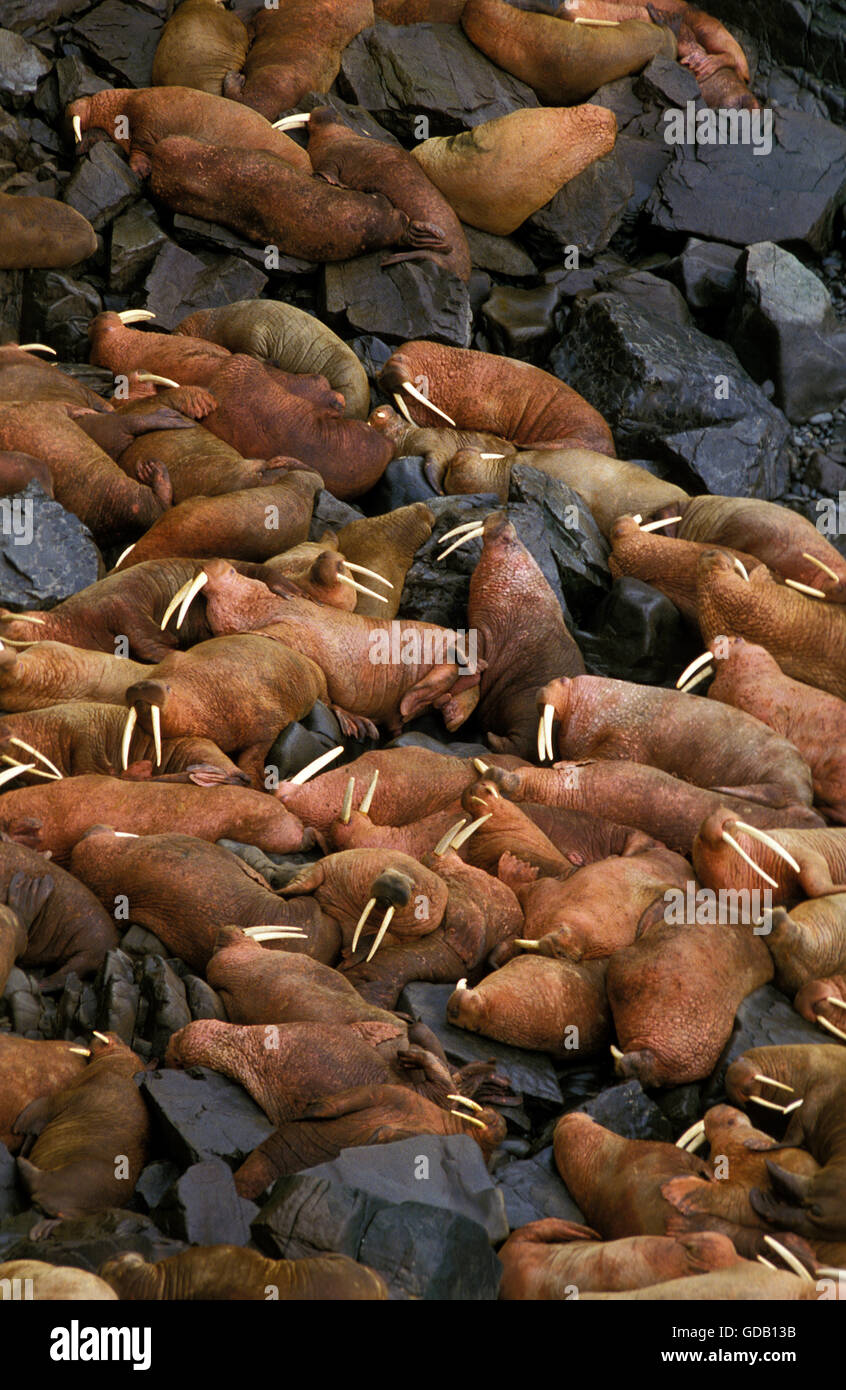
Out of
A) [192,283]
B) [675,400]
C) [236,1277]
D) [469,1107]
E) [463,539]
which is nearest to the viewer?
[236,1277]

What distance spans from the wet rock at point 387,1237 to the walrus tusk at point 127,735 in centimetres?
299

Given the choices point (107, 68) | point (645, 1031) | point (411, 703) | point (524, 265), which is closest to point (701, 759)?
point (411, 703)

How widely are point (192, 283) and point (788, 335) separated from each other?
4.83 meters

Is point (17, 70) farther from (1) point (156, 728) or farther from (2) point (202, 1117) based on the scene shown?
(2) point (202, 1117)

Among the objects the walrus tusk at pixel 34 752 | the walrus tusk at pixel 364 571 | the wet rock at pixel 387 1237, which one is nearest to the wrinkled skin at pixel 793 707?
the walrus tusk at pixel 364 571

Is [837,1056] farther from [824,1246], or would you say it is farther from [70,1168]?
[70,1168]

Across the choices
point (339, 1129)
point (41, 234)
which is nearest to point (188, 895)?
point (339, 1129)

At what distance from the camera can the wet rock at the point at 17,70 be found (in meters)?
11.4

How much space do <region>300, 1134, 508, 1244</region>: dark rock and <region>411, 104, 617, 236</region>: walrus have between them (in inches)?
351

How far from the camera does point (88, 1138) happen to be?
4.88m

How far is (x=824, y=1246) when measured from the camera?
4625 millimetres

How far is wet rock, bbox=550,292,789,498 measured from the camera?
36.1 feet

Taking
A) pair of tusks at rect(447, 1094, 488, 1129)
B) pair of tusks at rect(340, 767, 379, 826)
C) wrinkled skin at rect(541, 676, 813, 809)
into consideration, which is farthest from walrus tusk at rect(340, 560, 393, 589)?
pair of tusks at rect(447, 1094, 488, 1129)

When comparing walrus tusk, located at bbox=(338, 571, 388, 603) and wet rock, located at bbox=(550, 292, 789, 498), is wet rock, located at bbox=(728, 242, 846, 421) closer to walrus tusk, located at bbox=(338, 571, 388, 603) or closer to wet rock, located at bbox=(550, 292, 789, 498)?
wet rock, located at bbox=(550, 292, 789, 498)
